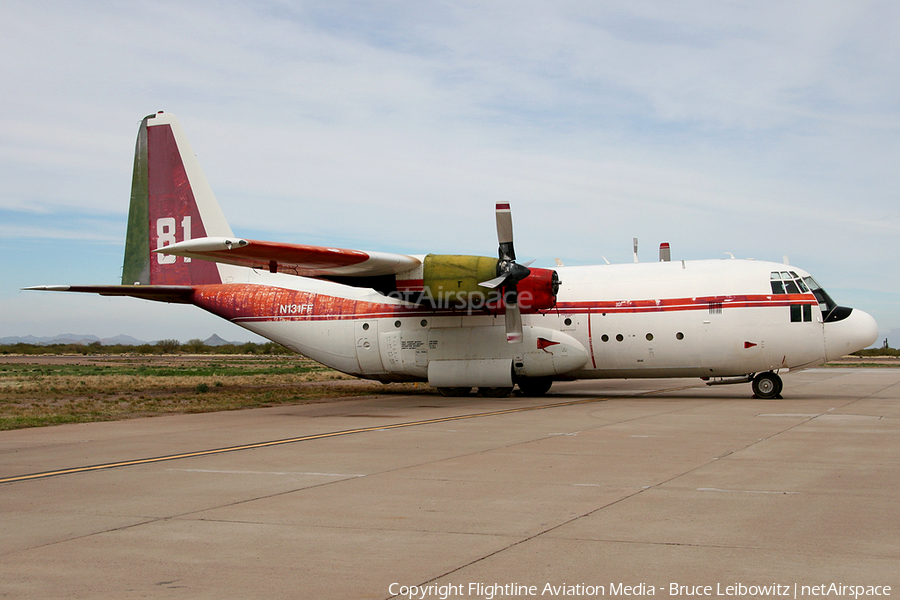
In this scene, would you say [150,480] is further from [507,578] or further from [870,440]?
[870,440]

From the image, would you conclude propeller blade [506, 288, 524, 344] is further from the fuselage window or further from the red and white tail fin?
the red and white tail fin

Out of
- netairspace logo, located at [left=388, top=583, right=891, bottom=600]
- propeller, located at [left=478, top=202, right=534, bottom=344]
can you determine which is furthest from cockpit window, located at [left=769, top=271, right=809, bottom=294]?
netairspace logo, located at [left=388, top=583, right=891, bottom=600]

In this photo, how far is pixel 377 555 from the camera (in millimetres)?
5449

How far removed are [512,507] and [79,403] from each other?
17.3 m

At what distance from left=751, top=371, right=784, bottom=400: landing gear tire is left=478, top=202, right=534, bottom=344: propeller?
6.88 metres

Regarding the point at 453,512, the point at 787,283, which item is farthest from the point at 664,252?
the point at 453,512

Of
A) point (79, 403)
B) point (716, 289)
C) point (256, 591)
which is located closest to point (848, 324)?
point (716, 289)

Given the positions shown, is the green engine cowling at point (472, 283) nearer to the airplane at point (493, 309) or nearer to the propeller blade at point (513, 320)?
the airplane at point (493, 309)

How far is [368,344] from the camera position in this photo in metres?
23.7

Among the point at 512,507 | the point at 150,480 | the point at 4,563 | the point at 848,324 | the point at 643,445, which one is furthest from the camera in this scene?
the point at 848,324

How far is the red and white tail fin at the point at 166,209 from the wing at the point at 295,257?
5764 mm

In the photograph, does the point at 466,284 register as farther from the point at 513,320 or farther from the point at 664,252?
the point at 664,252

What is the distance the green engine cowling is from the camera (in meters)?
20.5

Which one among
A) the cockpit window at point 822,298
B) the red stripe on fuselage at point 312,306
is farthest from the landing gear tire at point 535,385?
the cockpit window at point 822,298
